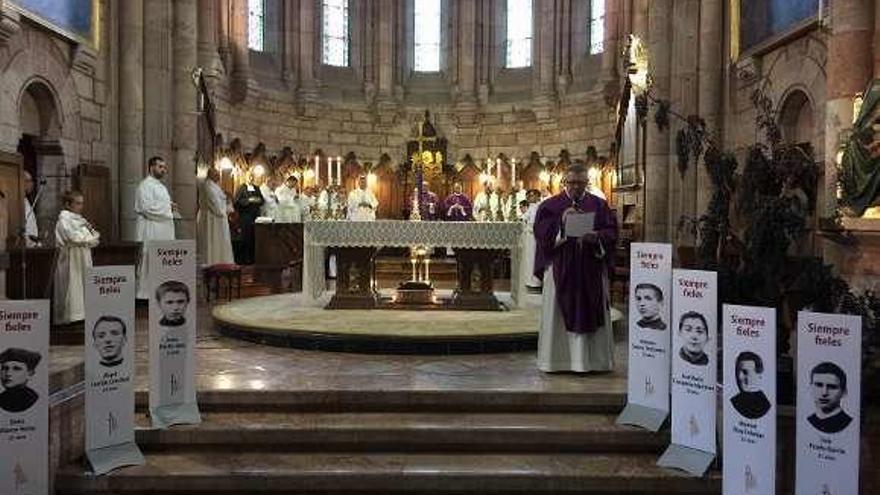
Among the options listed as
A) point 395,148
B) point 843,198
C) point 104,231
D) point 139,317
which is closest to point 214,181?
point 104,231

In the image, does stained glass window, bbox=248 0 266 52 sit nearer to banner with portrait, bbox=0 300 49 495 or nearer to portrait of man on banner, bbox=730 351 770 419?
banner with portrait, bbox=0 300 49 495

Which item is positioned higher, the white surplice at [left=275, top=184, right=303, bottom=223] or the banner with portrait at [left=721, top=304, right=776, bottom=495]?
the white surplice at [left=275, top=184, right=303, bottom=223]

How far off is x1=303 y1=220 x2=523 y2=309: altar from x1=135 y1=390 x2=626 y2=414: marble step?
3.50 metres

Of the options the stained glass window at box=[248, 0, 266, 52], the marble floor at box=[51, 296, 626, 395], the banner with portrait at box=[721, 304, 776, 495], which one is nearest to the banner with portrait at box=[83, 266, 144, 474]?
the marble floor at box=[51, 296, 626, 395]

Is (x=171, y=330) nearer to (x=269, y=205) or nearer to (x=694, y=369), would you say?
(x=694, y=369)

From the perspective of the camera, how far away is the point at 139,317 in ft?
33.0

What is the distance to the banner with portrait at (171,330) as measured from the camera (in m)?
5.14

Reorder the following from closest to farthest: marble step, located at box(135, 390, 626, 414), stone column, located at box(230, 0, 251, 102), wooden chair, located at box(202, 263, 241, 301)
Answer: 1. marble step, located at box(135, 390, 626, 414)
2. wooden chair, located at box(202, 263, 241, 301)
3. stone column, located at box(230, 0, 251, 102)

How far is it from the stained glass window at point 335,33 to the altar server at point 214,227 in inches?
289

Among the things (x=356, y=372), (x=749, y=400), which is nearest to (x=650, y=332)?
(x=749, y=400)

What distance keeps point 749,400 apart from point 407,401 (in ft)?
8.02

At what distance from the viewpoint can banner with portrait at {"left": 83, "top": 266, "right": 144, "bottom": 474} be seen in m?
4.68

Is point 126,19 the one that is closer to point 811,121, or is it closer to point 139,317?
point 139,317

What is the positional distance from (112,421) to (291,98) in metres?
14.6
